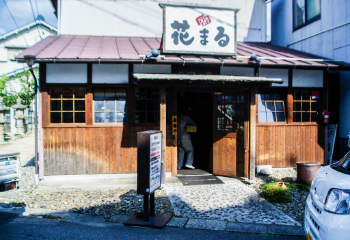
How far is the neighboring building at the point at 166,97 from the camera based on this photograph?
24.8 ft

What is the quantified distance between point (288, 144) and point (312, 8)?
5.66 meters

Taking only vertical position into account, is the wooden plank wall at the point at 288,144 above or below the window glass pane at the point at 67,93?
below

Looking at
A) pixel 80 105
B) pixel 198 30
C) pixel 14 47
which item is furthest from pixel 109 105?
pixel 14 47

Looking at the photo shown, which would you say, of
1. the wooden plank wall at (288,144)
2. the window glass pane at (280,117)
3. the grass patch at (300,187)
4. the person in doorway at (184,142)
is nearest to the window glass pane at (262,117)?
the wooden plank wall at (288,144)

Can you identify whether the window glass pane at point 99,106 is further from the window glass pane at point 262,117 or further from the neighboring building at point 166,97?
the window glass pane at point 262,117

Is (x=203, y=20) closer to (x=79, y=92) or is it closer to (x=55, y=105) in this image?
(x=79, y=92)

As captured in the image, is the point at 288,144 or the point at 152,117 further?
the point at 288,144

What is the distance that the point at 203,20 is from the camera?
7.84m

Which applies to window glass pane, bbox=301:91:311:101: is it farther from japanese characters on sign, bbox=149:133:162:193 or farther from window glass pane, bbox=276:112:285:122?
japanese characters on sign, bbox=149:133:162:193

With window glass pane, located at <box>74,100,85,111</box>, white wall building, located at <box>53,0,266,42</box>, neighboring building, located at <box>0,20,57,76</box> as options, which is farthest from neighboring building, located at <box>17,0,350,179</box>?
neighboring building, located at <box>0,20,57,76</box>

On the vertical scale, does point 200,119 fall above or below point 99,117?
below

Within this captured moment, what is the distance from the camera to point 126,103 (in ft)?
26.7

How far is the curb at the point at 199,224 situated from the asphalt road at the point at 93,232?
109 mm

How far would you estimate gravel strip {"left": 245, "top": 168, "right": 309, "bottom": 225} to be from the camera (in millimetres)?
5383
